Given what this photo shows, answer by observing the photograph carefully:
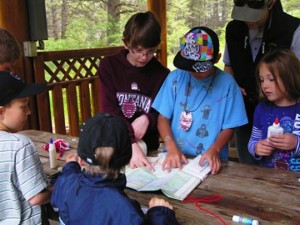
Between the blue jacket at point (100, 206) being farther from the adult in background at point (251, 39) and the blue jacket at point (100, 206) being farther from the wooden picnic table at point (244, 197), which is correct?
the adult in background at point (251, 39)

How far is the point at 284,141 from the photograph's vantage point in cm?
170

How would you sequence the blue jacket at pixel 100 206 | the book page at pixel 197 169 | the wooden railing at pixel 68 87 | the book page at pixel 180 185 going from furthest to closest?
the wooden railing at pixel 68 87 → the book page at pixel 197 169 → the book page at pixel 180 185 → the blue jacket at pixel 100 206

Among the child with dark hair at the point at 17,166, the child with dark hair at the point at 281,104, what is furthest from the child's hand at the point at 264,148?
the child with dark hair at the point at 17,166

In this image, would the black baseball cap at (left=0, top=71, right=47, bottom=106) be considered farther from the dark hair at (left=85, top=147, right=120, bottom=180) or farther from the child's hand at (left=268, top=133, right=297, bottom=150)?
the child's hand at (left=268, top=133, right=297, bottom=150)

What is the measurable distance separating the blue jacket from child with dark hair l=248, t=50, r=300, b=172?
2.97 feet

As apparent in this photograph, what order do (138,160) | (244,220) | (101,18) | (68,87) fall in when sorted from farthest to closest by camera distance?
(101,18), (68,87), (138,160), (244,220)

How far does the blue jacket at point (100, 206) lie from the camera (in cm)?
100

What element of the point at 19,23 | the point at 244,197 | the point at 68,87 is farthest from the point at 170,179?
the point at 68,87

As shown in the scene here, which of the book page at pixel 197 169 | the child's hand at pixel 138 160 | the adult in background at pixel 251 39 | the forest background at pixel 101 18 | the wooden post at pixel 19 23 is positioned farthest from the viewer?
the forest background at pixel 101 18

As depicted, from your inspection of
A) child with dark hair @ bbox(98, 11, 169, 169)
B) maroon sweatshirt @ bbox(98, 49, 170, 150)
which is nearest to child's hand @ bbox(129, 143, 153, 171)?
child with dark hair @ bbox(98, 11, 169, 169)

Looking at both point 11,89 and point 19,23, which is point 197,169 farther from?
point 19,23

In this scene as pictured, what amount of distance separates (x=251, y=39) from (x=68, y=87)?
2.59 m

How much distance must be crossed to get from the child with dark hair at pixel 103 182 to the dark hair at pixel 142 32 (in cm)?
89

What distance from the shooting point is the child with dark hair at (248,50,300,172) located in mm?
1792
